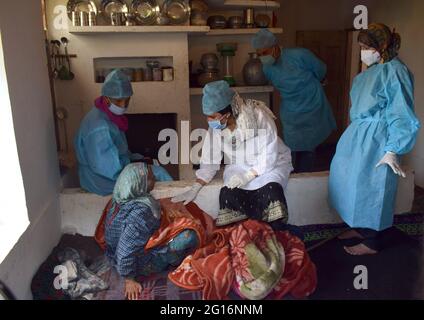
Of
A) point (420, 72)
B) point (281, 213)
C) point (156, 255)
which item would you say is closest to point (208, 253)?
point (156, 255)

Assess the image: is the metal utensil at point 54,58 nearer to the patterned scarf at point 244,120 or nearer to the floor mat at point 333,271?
the floor mat at point 333,271

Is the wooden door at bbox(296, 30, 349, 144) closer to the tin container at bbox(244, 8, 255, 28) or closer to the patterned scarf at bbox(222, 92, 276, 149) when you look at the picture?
the tin container at bbox(244, 8, 255, 28)

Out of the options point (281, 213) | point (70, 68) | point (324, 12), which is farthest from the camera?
point (324, 12)

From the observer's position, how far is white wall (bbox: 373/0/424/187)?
3160 mm

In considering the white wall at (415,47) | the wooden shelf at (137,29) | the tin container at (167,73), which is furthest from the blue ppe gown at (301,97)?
the white wall at (415,47)

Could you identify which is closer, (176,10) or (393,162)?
(393,162)

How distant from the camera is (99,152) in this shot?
202 cm

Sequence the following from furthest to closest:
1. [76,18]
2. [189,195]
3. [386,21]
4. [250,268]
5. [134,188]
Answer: [386,21], [76,18], [189,195], [134,188], [250,268]

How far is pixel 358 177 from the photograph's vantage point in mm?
1852

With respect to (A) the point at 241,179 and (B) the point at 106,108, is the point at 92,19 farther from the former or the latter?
(A) the point at 241,179

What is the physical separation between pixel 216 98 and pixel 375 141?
750 mm

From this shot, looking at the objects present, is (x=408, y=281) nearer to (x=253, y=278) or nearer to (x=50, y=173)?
(x=253, y=278)

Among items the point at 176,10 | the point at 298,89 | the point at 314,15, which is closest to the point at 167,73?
the point at 176,10

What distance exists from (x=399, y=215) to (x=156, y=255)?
4.97 ft
